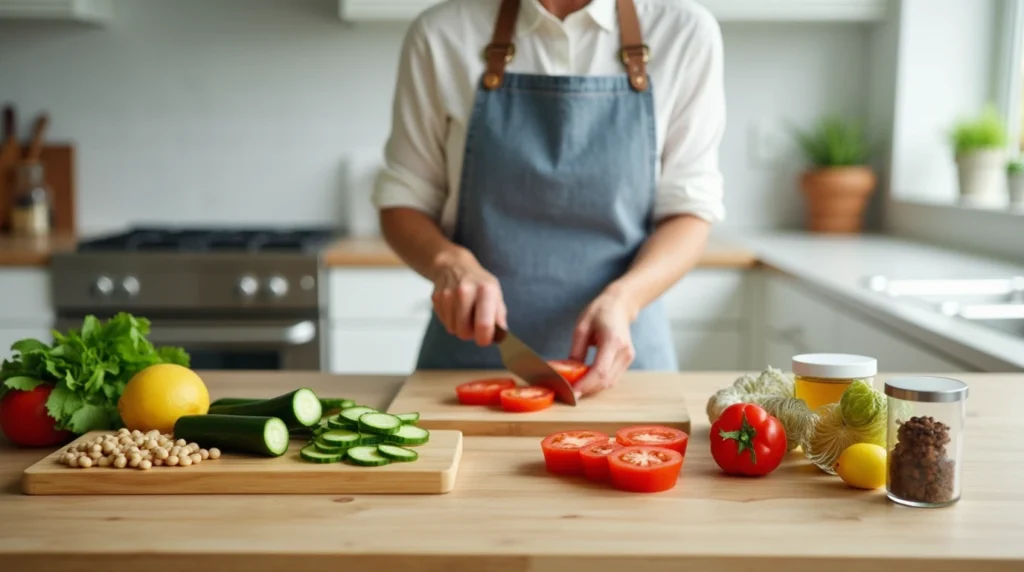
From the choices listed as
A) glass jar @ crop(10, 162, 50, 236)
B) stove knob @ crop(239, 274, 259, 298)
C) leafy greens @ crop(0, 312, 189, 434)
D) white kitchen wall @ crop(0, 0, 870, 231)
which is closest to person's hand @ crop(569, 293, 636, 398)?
leafy greens @ crop(0, 312, 189, 434)

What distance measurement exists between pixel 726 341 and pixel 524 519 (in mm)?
2090

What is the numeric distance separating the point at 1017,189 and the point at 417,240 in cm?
177

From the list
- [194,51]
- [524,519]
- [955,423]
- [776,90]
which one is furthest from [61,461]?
[776,90]

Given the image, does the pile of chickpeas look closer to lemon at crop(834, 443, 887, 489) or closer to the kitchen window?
lemon at crop(834, 443, 887, 489)

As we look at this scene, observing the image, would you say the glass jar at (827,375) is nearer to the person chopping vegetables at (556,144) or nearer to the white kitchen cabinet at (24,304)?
the person chopping vegetables at (556,144)

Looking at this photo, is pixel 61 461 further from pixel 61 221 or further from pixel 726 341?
pixel 61 221

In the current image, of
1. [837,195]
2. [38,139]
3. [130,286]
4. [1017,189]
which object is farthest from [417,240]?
[38,139]

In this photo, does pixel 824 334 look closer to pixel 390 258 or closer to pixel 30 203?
pixel 390 258

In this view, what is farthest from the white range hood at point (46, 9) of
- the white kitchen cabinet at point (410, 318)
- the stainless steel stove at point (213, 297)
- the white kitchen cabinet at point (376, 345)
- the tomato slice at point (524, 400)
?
the tomato slice at point (524, 400)

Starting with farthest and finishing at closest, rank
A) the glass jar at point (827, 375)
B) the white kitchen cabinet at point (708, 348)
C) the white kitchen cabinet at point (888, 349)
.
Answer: the white kitchen cabinet at point (708, 348) → the white kitchen cabinet at point (888, 349) → the glass jar at point (827, 375)

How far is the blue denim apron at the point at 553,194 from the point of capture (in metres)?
1.71

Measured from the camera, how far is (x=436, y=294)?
143cm

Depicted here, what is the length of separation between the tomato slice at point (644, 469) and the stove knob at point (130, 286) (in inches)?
81.5

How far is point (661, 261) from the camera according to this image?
1612mm
